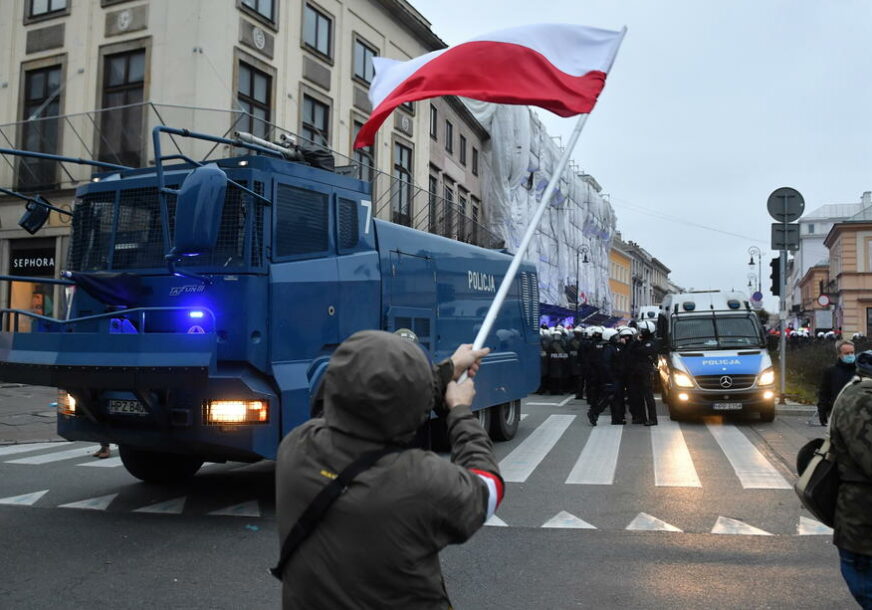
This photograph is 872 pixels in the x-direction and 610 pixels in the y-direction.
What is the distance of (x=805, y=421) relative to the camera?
49.4 feet

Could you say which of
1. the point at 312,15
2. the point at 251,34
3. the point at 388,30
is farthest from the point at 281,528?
the point at 388,30

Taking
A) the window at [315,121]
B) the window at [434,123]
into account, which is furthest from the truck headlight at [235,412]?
the window at [434,123]

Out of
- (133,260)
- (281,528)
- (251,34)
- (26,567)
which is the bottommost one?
(26,567)

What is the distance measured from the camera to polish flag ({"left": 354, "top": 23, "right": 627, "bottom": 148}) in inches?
212

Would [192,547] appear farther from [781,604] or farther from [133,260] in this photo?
[781,604]

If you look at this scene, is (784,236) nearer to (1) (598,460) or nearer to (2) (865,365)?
(1) (598,460)

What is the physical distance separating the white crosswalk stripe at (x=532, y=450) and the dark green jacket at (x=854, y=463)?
5.96 metres

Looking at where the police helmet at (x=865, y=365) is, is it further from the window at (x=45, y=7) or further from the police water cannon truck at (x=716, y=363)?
the window at (x=45, y=7)

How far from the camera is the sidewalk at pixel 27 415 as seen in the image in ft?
42.1

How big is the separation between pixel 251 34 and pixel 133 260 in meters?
15.0

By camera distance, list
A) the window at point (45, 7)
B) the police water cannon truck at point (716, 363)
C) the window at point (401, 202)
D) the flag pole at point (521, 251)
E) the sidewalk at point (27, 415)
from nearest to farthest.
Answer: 1. the flag pole at point (521, 251)
2. the window at point (401, 202)
3. the sidewalk at point (27, 415)
4. the police water cannon truck at point (716, 363)
5. the window at point (45, 7)

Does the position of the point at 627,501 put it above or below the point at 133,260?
below

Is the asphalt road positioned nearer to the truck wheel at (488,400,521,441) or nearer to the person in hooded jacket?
the truck wheel at (488,400,521,441)

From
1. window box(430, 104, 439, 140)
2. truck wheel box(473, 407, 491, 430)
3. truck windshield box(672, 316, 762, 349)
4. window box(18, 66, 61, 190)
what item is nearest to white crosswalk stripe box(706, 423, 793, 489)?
truck windshield box(672, 316, 762, 349)
